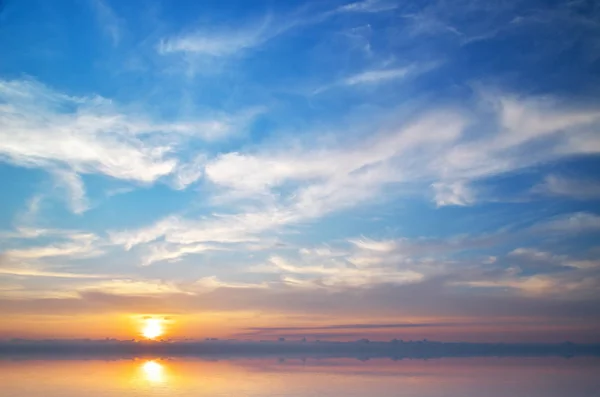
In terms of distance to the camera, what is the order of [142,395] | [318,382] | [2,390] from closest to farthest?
[142,395], [2,390], [318,382]

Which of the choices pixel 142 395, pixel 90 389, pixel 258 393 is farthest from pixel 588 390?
pixel 90 389

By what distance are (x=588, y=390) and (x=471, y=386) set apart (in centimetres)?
723

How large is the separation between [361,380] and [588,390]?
15851mm

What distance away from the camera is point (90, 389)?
36188 millimetres

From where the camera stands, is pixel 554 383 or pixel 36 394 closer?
pixel 36 394

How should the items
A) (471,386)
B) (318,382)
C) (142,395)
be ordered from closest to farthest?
1. (142,395)
2. (471,386)
3. (318,382)

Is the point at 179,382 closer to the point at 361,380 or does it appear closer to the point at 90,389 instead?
the point at 90,389

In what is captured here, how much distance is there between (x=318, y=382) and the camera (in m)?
41.3

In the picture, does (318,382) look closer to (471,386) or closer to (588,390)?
(471,386)

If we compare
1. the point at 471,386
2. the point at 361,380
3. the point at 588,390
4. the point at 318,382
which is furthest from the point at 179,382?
the point at 588,390

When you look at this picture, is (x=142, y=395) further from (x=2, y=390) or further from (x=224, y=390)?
(x=2, y=390)

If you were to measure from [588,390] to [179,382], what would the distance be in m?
28.0

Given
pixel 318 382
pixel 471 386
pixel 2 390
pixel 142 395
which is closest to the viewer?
pixel 142 395

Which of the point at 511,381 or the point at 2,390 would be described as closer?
the point at 2,390
